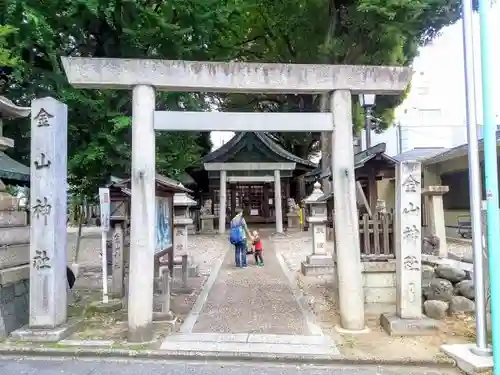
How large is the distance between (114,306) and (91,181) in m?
7.49

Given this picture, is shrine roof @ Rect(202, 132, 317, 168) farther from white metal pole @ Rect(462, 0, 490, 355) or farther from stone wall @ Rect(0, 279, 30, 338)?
white metal pole @ Rect(462, 0, 490, 355)

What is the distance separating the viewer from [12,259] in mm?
6160

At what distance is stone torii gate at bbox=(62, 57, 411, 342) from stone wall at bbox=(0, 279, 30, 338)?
1821 millimetres

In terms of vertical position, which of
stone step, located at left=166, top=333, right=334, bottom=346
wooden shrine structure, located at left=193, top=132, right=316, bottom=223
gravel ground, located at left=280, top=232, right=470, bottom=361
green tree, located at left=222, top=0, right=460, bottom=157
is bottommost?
gravel ground, located at left=280, top=232, right=470, bottom=361

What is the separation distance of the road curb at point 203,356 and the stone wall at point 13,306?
2.26ft

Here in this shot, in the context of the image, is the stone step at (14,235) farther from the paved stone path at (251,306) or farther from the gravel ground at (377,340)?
the gravel ground at (377,340)

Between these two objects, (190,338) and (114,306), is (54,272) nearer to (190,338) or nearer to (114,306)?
(114,306)

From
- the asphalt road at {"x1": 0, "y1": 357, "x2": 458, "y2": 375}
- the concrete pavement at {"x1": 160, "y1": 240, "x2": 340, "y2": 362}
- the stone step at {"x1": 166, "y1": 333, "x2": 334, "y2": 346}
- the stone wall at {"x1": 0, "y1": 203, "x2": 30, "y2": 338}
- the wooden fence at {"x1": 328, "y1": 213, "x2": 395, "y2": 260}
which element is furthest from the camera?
the wooden fence at {"x1": 328, "y1": 213, "x2": 395, "y2": 260}

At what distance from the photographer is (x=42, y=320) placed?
18.8 ft

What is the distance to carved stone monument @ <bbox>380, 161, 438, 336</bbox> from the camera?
5941mm

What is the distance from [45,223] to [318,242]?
7.28 metres

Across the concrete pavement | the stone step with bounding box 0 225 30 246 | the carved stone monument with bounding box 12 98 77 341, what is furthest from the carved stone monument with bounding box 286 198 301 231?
the carved stone monument with bounding box 12 98 77 341

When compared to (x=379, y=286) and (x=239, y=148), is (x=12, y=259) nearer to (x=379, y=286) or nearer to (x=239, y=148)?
(x=379, y=286)

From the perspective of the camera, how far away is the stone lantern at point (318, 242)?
34.9 ft
